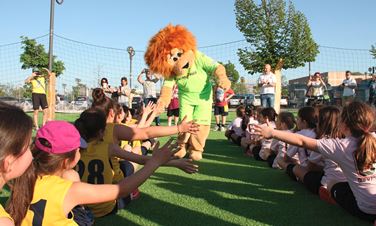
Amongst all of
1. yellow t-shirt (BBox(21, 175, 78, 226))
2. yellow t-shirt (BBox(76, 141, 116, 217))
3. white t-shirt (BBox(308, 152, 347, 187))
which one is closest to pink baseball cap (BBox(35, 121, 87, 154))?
yellow t-shirt (BBox(21, 175, 78, 226))

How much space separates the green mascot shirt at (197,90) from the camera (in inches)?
231

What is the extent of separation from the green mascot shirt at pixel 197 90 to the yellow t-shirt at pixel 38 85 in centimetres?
743

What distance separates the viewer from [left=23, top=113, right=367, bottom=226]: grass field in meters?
3.47

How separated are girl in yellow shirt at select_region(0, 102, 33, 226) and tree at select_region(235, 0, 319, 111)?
16928 mm

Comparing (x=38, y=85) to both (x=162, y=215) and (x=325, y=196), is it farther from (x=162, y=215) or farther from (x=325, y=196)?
(x=325, y=196)

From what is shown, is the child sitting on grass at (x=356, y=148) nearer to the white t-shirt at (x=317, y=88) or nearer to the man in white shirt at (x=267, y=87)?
the man in white shirt at (x=267, y=87)

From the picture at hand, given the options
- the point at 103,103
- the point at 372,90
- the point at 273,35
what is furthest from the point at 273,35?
the point at 103,103

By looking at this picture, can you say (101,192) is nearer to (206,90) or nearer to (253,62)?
(206,90)

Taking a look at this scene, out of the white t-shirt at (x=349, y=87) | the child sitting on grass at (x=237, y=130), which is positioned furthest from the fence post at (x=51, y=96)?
the white t-shirt at (x=349, y=87)

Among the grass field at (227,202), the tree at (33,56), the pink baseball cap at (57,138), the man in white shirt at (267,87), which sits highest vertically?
the tree at (33,56)

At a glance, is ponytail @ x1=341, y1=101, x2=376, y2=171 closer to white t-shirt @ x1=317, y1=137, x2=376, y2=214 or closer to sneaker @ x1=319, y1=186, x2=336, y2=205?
white t-shirt @ x1=317, y1=137, x2=376, y2=214

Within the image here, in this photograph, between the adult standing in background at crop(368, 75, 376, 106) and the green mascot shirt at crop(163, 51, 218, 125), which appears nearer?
the green mascot shirt at crop(163, 51, 218, 125)

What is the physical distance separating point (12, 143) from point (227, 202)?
2722mm

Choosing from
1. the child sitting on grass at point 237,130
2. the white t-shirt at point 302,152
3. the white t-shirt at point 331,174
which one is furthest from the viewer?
the child sitting on grass at point 237,130
